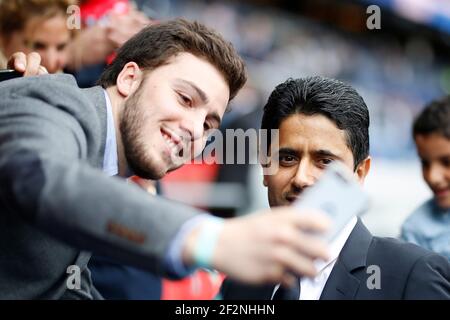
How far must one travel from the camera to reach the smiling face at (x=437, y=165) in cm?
357

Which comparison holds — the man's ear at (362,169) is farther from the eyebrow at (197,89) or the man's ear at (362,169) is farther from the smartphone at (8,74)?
the smartphone at (8,74)

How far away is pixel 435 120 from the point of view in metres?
3.75

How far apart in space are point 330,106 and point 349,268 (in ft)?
1.83

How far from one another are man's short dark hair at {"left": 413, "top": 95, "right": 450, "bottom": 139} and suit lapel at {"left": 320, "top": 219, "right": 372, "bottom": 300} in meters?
1.66

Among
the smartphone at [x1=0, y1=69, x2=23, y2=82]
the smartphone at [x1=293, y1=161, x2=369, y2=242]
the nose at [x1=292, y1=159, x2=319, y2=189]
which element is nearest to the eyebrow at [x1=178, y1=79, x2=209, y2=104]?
the nose at [x1=292, y1=159, x2=319, y2=189]

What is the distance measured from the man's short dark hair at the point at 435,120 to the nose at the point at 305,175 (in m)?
1.59

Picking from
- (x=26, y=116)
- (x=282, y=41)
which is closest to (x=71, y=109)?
(x=26, y=116)

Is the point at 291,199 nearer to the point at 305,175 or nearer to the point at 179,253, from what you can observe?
the point at 305,175

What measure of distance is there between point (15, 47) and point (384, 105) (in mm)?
6974

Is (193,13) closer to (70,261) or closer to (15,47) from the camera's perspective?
(15,47)

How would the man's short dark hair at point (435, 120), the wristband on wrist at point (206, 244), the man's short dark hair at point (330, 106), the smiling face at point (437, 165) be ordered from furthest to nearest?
the man's short dark hair at point (435, 120), the smiling face at point (437, 165), the man's short dark hair at point (330, 106), the wristband on wrist at point (206, 244)

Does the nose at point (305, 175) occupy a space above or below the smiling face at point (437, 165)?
above

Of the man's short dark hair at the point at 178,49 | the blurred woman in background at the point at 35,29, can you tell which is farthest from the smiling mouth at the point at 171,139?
the blurred woman in background at the point at 35,29

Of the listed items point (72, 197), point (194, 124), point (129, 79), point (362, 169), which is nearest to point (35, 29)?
point (129, 79)
